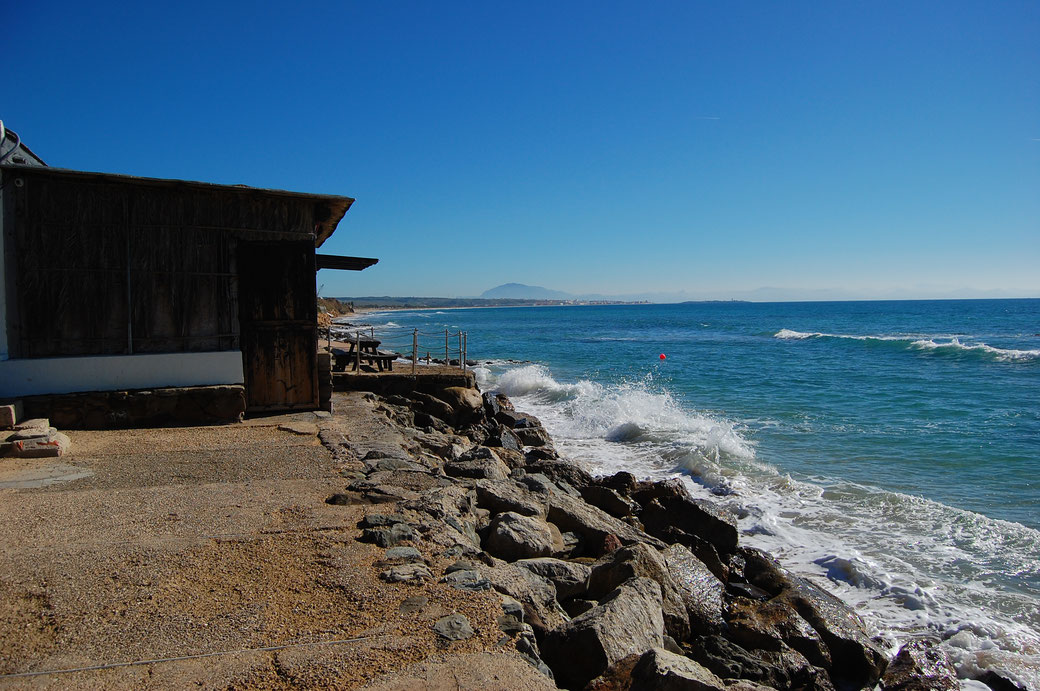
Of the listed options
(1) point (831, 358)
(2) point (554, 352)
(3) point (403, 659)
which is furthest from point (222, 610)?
(2) point (554, 352)

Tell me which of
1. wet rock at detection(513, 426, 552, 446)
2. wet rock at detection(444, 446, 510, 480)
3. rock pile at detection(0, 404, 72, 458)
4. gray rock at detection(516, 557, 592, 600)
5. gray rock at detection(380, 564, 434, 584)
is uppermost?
rock pile at detection(0, 404, 72, 458)

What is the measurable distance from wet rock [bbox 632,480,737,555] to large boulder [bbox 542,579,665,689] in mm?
3537

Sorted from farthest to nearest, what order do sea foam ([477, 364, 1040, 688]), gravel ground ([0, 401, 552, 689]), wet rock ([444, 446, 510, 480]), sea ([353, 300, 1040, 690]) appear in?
wet rock ([444, 446, 510, 480]) < sea ([353, 300, 1040, 690]) < sea foam ([477, 364, 1040, 688]) < gravel ground ([0, 401, 552, 689])

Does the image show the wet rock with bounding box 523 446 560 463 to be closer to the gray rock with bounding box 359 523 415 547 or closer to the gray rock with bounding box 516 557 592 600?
the gray rock with bounding box 516 557 592 600

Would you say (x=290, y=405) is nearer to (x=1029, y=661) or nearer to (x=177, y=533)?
(x=177, y=533)

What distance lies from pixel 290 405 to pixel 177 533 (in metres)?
5.16

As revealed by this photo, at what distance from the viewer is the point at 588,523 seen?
699 cm

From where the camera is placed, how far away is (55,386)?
869cm

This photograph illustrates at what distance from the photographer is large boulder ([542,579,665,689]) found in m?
4.09

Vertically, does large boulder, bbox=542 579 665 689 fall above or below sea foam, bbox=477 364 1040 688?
above

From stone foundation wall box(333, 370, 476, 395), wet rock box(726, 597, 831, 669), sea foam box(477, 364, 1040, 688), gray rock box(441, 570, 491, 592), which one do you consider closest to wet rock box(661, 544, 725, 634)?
wet rock box(726, 597, 831, 669)

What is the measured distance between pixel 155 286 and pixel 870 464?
12.5 meters

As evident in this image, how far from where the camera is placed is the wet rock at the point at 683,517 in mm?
8062

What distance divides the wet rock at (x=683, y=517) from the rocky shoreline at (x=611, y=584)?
0.02m
